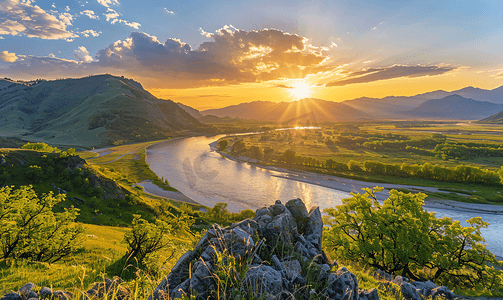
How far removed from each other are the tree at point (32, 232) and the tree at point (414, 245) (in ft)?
86.6

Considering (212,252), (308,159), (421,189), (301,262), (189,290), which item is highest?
(212,252)

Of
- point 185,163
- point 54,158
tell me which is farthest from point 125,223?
point 185,163

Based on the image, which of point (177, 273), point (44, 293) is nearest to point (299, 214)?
point (177, 273)

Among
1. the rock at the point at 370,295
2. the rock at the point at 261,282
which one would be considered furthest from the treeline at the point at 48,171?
the rock at the point at 370,295

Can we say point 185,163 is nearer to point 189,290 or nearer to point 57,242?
point 57,242

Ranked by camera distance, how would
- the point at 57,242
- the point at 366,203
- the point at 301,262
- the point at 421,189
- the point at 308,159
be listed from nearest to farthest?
the point at 301,262, the point at 57,242, the point at 366,203, the point at 421,189, the point at 308,159

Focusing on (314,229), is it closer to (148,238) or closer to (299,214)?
(299,214)

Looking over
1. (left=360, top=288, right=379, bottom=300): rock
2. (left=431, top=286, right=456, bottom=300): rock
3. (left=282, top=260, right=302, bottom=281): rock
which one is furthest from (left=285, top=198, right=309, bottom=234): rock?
(left=431, top=286, right=456, bottom=300): rock

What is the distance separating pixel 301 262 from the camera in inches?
351

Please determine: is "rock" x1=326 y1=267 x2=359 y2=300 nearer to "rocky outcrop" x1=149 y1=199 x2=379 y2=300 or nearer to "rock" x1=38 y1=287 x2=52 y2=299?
"rocky outcrop" x1=149 y1=199 x2=379 y2=300

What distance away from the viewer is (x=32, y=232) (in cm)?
1234

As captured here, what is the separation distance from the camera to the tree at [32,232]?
39.7 feet

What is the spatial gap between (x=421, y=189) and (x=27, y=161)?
11610 centimetres

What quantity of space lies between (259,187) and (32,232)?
224 ft
